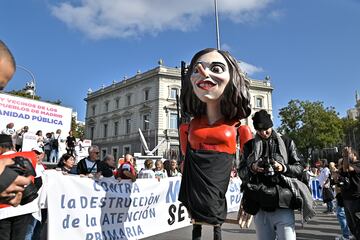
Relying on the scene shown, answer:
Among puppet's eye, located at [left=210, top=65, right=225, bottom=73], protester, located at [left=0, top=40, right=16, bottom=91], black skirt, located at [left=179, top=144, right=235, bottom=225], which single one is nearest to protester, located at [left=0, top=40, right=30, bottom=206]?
protester, located at [left=0, top=40, right=16, bottom=91]

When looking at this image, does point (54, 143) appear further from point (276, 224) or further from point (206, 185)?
point (276, 224)

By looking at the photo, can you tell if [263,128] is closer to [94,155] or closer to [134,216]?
[134,216]

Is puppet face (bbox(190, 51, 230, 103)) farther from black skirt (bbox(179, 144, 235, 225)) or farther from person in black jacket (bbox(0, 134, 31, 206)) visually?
person in black jacket (bbox(0, 134, 31, 206))

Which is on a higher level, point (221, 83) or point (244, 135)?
point (221, 83)

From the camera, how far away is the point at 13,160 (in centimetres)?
167

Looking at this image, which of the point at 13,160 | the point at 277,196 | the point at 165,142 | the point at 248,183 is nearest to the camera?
the point at 13,160

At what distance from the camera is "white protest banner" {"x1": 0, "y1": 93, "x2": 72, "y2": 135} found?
1434 centimetres

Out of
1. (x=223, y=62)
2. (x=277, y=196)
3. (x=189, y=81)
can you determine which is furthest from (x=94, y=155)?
(x=277, y=196)

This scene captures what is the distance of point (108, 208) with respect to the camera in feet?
17.1

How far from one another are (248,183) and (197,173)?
506 millimetres

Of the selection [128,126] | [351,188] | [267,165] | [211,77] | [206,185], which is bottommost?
[351,188]

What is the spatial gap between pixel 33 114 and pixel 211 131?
13974 millimetres

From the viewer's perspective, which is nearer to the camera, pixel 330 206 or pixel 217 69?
pixel 217 69

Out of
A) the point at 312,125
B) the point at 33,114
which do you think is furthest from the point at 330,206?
the point at 312,125
